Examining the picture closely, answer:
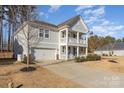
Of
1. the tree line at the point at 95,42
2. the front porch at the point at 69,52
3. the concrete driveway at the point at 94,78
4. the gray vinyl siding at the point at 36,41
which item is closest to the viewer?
the concrete driveway at the point at 94,78

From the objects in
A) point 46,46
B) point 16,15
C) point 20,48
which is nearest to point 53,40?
point 46,46

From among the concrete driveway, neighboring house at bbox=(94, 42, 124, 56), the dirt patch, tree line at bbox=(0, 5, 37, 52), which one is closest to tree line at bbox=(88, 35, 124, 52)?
neighboring house at bbox=(94, 42, 124, 56)

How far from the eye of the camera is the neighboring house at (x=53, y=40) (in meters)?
24.7

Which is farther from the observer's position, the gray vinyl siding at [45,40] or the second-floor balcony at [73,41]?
the second-floor balcony at [73,41]

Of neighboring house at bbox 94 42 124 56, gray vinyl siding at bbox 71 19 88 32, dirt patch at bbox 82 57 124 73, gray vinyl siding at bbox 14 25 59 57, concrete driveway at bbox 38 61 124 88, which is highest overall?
gray vinyl siding at bbox 71 19 88 32

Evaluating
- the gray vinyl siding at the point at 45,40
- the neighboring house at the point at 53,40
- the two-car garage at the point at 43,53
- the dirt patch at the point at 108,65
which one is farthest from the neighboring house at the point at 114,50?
the dirt patch at the point at 108,65

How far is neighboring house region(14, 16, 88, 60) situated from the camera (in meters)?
24.7

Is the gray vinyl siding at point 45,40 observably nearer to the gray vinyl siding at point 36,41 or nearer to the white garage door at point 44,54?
the gray vinyl siding at point 36,41

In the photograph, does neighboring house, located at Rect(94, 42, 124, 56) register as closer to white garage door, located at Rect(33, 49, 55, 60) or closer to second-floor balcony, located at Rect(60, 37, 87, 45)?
second-floor balcony, located at Rect(60, 37, 87, 45)

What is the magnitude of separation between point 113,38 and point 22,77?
249ft

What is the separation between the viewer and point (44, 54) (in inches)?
1022

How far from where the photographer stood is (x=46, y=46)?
26.0 m
